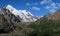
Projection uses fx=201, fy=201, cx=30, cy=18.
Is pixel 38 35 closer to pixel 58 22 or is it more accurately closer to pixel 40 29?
pixel 40 29

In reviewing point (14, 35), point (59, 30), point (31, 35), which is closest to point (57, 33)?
point (59, 30)

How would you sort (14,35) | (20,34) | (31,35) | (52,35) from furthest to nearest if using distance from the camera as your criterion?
(14,35) < (20,34) < (31,35) < (52,35)

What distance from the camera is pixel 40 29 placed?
3597 centimetres

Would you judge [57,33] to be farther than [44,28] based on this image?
No

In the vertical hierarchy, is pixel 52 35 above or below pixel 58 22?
below

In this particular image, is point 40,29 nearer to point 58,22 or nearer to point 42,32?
point 42,32

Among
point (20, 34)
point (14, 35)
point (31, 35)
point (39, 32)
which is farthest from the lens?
point (14, 35)

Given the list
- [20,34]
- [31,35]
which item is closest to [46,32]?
[31,35]

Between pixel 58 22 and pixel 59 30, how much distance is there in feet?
6.82

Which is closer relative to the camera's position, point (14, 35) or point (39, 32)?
point (39, 32)

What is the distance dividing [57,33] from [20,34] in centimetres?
1409

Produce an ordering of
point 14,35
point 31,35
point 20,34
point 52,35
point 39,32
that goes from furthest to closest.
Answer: point 14,35 < point 20,34 < point 31,35 < point 39,32 < point 52,35

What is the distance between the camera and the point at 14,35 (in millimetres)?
48969

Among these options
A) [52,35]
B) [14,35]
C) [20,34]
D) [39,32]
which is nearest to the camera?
[52,35]
